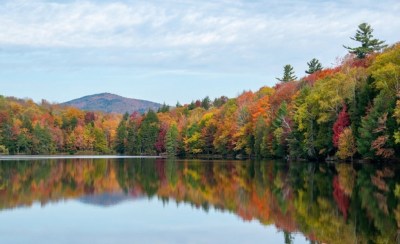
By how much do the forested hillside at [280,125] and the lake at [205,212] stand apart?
22.9 meters

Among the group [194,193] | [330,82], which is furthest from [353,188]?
[330,82]

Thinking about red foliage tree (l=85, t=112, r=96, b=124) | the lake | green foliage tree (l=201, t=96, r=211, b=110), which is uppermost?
green foliage tree (l=201, t=96, r=211, b=110)

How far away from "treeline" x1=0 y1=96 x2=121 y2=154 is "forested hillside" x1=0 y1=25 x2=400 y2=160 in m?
0.24

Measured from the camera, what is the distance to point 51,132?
482 ft

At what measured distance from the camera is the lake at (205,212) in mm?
16969

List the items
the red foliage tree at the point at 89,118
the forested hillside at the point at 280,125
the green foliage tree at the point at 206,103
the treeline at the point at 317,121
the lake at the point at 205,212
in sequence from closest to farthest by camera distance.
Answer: the lake at the point at 205,212, the treeline at the point at 317,121, the forested hillside at the point at 280,125, the green foliage tree at the point at 206,103, the red foliage tree at the point at 89,118

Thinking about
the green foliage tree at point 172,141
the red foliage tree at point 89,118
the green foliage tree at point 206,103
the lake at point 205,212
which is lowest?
the lake at point 205,212

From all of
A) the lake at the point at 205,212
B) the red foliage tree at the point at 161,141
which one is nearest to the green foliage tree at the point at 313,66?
the red foliage tree at the point at 161,141

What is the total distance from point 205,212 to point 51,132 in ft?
428

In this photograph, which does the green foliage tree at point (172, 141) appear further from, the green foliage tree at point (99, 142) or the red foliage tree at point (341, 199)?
the red foliage tree at point (341, 199)

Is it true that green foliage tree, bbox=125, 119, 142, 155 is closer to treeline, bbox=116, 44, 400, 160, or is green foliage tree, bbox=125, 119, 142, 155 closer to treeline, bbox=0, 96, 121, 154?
treeline, bbox=0, 96, 121, 154

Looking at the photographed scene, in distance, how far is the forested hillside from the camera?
186ft

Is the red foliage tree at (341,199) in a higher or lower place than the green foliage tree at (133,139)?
lower

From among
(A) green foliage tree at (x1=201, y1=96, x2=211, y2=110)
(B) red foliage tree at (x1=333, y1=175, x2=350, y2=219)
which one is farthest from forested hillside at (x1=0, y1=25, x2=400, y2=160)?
(B) red foliage tree at (x1=333, y1=175, x2=350, y2=219)
